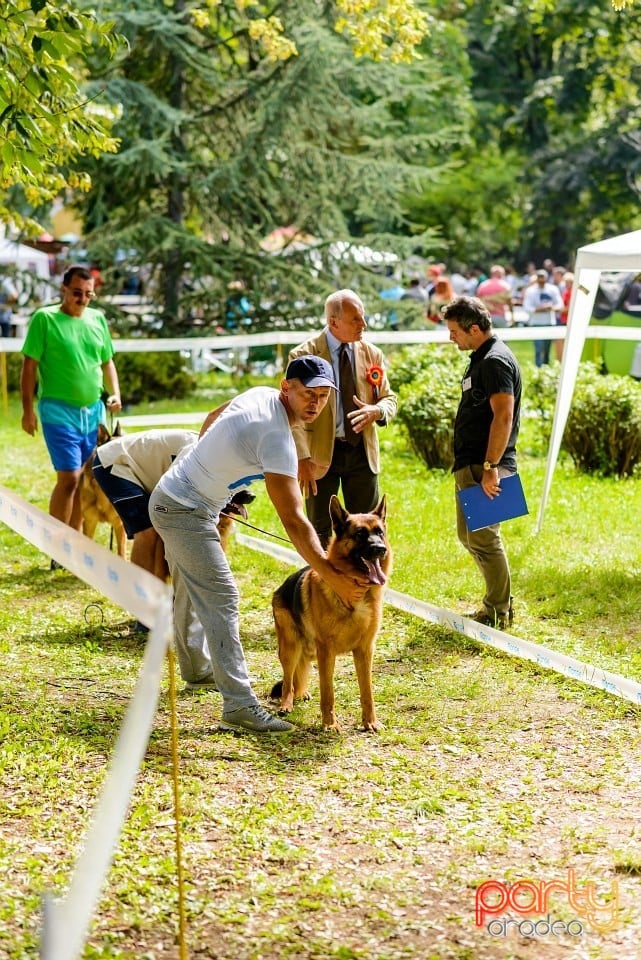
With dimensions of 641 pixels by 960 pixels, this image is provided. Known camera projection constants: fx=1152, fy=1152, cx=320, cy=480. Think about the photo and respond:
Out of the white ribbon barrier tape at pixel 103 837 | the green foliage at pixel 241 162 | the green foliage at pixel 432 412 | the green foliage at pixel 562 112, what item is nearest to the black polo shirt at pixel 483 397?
the white ribbon barrier tape at pixel 103 837

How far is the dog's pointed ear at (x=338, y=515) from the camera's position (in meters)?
5.31

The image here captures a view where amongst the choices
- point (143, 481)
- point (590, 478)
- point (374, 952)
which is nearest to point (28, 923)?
point (374, 952)

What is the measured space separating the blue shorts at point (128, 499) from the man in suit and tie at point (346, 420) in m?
0.94

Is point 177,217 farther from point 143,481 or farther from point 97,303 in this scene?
point 143,481

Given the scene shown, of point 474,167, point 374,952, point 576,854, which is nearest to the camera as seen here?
point 374,952

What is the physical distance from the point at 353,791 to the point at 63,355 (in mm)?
4673

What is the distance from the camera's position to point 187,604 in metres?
6.36

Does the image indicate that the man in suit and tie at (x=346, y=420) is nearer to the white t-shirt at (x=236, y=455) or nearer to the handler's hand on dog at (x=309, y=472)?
the handler's hand on dog at (x=309, y=472)

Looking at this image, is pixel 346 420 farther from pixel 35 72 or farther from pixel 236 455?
pixel 35 72

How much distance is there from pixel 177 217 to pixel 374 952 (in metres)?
18.4

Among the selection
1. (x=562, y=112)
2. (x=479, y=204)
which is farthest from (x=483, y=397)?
(x=562, y=112)

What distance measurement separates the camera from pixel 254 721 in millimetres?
5699

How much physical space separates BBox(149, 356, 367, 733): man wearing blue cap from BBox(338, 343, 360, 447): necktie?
4.21 feet

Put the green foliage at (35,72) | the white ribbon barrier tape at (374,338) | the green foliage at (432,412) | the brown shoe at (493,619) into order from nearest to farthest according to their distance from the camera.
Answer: the green foliage at (35,72) < the brown shoe at (493,619) < the green foliage at (432,412) < the white ribbon barrier tape at (374,338)
